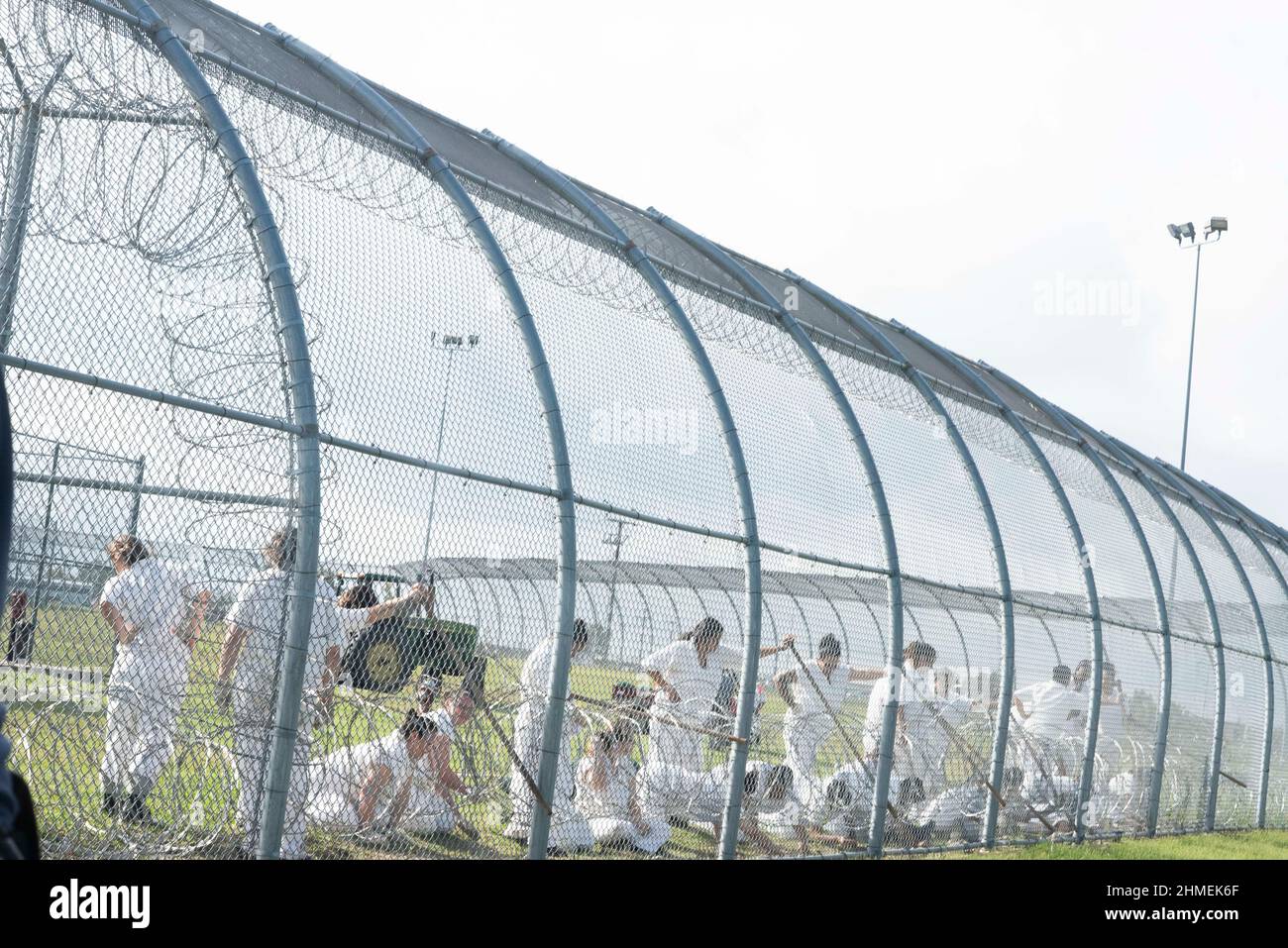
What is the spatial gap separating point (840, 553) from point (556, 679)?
2.34 m

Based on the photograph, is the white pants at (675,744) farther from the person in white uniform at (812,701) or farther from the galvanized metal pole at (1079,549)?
the galvanized metal pole at (1079,549)

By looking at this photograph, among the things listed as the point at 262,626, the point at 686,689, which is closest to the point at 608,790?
the point at 686,689

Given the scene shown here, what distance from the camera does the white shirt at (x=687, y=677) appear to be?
284 inches

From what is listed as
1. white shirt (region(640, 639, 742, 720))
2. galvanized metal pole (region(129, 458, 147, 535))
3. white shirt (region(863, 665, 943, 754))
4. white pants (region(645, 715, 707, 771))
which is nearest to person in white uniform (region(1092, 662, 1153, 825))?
white shirt (region(863, 665, 943, 754))

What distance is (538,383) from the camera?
556 centimetres

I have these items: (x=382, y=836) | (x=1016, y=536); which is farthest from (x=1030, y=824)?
(x=382, y=836)

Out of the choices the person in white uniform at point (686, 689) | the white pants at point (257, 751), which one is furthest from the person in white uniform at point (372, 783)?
the person in white uniform at point (686, 689)

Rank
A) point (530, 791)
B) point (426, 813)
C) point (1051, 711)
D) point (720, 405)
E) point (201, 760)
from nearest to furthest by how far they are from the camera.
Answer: point (201, 760)
point (426, 813)
point (530, 791)
point (720, 405)
point (1051, 711)

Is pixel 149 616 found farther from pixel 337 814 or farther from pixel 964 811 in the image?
pixel 964 811

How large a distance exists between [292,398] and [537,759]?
8.22ft

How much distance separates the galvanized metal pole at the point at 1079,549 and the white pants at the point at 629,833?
3943mm

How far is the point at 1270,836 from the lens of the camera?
41.3ft

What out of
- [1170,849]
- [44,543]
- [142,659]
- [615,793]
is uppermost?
[44,543]
